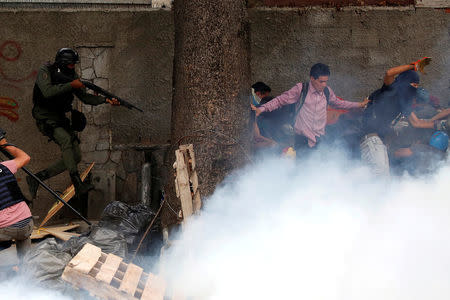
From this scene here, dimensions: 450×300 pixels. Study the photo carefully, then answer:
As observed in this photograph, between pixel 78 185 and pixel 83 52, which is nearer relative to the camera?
pixel 78 185

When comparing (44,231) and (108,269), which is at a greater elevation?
(108,269)

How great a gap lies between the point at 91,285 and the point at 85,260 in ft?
0.69

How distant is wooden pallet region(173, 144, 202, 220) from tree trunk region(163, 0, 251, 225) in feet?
2.79

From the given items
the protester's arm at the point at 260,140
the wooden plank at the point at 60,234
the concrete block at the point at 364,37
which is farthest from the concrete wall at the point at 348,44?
the wooden plank at the point at 60,234

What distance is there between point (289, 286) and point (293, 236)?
0.48 m

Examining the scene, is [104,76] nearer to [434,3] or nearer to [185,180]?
[185,180]

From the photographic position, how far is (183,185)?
3480mm

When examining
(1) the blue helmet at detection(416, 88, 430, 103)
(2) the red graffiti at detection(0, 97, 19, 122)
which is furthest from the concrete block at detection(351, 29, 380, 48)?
(2) the red graffiti at detection(0, 97, 19, 122)

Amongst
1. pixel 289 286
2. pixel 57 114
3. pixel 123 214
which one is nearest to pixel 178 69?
pixel 123 214

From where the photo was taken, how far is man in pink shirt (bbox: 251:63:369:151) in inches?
233

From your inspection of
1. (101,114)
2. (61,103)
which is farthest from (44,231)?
(101,114)

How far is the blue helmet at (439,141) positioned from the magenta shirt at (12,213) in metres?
4.80

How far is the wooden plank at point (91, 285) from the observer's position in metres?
3.08

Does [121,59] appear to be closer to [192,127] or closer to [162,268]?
[192,127]
